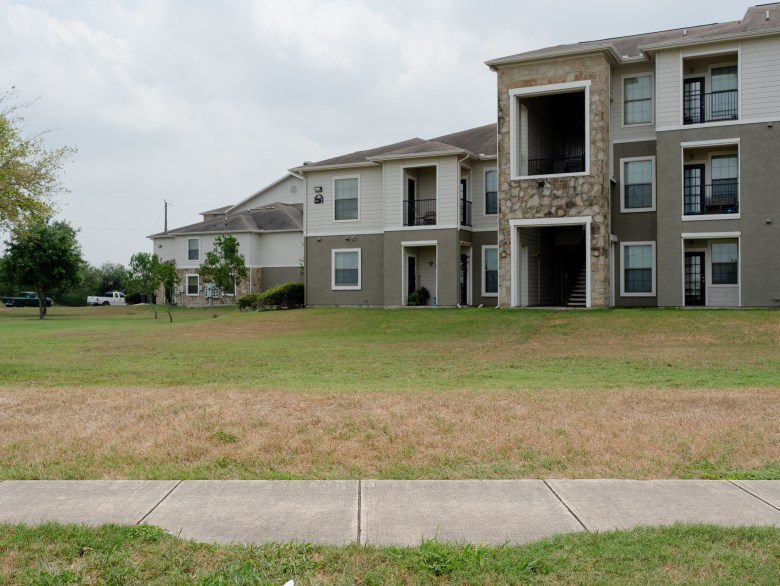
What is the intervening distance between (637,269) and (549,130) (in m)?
6.81

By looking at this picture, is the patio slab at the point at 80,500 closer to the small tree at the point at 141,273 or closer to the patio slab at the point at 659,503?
the patio slab at the point at 659,503

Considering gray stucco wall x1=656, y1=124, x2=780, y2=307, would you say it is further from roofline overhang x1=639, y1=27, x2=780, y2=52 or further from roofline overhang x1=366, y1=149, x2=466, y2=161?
roofline overhang x1=366, y1=149, x2=466, y2=161

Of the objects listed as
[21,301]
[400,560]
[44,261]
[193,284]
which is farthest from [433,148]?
[21,301]

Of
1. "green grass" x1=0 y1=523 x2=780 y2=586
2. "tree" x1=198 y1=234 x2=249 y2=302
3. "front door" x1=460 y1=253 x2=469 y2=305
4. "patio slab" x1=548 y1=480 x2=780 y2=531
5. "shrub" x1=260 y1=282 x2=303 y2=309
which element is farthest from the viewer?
"tree" x1=198 y1=234 x2=249 y2=302

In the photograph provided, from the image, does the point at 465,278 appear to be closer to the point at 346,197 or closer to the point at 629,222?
the point at 346,197

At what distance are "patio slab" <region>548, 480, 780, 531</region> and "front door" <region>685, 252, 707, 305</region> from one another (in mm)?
22540

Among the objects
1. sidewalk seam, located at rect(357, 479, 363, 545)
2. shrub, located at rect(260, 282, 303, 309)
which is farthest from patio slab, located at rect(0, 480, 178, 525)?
shrub, located at rect(260, 282, 303, 309)

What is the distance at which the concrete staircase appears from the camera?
3021 cm

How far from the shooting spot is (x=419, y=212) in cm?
3288

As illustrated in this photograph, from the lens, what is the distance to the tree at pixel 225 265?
4078 centimetres

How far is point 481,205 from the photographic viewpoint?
3225cm

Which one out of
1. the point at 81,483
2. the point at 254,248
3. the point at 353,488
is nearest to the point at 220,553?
the point at 353,488

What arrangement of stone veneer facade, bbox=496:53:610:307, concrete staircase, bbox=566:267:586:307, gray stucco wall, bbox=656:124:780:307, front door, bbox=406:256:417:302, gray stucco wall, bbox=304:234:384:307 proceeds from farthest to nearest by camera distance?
1. gray stucco wall, bbox=304:234:384:307
2. front door, bbox=406:256:417:302
3. concrete staircase, bbox=566:267:586:307
4. stone veneer facade, bbox=496:53:610:307
5. gray stucco wall, bbox=656:124:780:307

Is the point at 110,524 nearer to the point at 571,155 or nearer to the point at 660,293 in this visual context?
the point at 660,293
